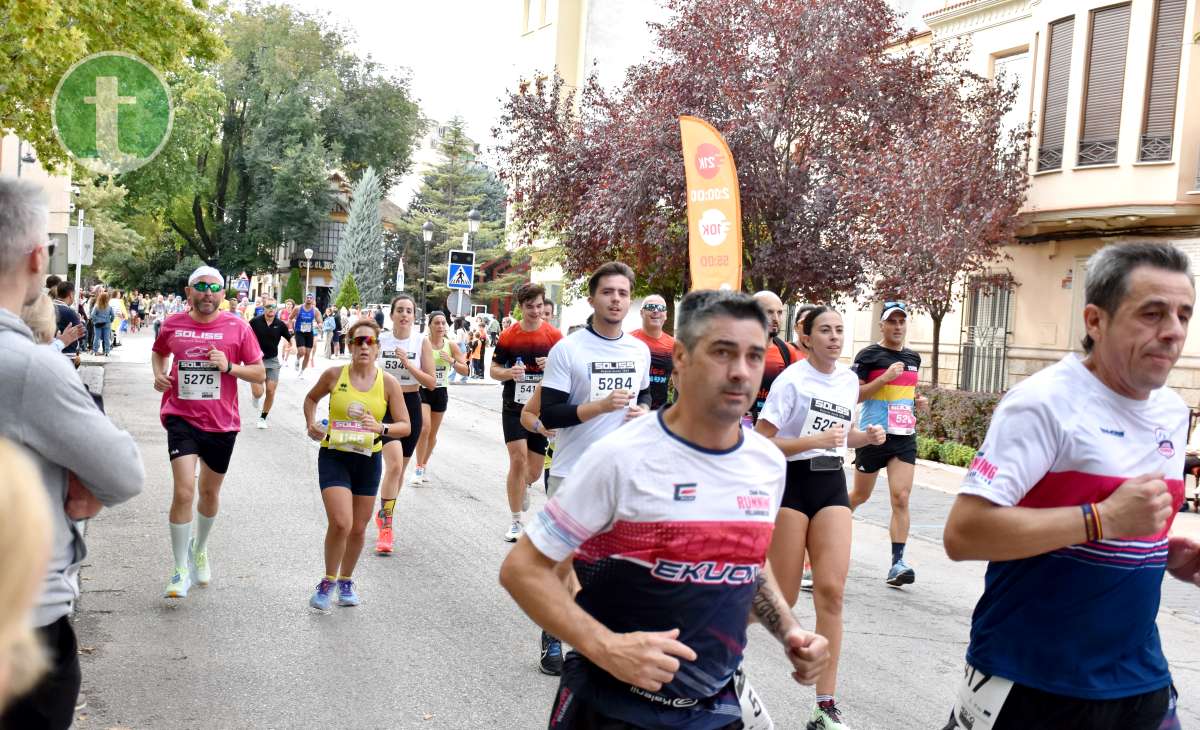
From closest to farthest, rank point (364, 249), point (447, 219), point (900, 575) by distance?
1. point (900, 575)
2. point (364, 249)
3. point (447, 219)

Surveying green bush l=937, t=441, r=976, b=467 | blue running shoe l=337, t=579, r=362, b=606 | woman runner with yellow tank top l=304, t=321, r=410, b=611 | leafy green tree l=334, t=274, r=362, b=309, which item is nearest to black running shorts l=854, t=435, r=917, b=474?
woman runner with yellow tank top l=304, t=321, r=410, b=611

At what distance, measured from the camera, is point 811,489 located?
6.28 metres

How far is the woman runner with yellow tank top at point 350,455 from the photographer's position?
25.0 feet

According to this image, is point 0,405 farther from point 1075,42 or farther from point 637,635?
point 1075,42

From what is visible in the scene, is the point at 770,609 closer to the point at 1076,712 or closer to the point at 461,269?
the point at 1076,712

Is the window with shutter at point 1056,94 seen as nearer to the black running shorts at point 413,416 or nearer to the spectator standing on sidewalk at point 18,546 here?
the black running shorts at point 413,416

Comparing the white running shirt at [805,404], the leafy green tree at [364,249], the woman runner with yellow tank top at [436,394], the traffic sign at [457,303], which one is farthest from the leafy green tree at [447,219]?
the white running shirt at [805,404]

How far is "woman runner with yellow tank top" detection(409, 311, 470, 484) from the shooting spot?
13555 mm

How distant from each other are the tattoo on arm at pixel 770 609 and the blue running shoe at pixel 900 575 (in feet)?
20.8

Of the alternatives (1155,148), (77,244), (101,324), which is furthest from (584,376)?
(101,324)

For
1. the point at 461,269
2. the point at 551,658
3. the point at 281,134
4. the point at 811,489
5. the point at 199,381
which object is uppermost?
the point at 281,134

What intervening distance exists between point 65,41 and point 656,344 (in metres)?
13.3

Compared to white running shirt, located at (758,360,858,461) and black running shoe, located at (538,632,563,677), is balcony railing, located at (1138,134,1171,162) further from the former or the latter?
black running shoe, located at (538,632,563,677)

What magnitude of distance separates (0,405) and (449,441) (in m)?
16.3
